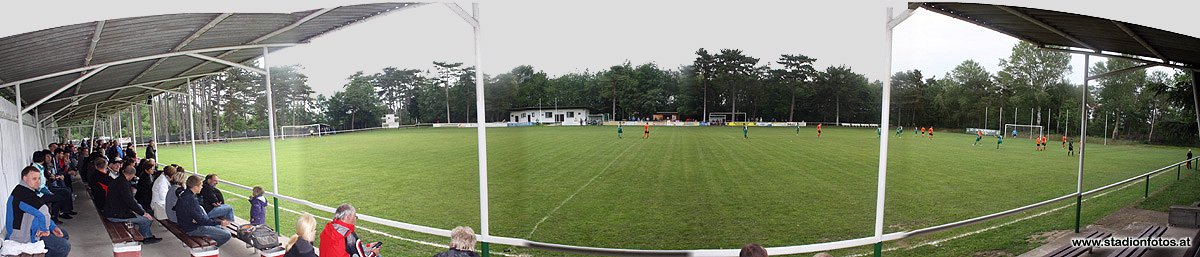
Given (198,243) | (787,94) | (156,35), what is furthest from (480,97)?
(787,94)

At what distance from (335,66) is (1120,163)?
4767 cm

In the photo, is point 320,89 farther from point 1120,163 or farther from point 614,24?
point 1120,163

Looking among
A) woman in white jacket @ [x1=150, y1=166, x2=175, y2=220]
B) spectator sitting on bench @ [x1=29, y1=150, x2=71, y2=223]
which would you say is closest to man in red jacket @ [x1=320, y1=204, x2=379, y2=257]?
woman in white jacket @ [x1=150, y1=166, x2=175, y2=220]

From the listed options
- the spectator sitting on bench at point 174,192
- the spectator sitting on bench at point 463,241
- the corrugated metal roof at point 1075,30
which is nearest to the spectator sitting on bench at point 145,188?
the spectator sitting on bench at point 174,192

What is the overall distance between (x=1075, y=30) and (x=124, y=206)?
8077 millimetres

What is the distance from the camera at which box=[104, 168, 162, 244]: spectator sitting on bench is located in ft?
14.8

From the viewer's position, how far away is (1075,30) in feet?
14.0

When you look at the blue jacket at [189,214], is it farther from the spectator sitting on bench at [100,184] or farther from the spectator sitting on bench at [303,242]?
the spectator sitting on bench at [100,184]

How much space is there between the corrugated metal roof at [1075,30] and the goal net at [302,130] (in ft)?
146

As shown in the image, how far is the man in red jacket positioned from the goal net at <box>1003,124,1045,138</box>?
148 feet

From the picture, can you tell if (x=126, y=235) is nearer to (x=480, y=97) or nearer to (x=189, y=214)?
(x=189, y=214)

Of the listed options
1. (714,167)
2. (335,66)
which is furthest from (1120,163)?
(335,66)

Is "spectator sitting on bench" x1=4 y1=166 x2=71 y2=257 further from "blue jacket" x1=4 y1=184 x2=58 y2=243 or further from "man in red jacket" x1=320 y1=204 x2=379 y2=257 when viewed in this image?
"man in red jacket" x1=320 y1=204 x2=379 y2=257

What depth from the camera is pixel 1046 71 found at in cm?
4278
